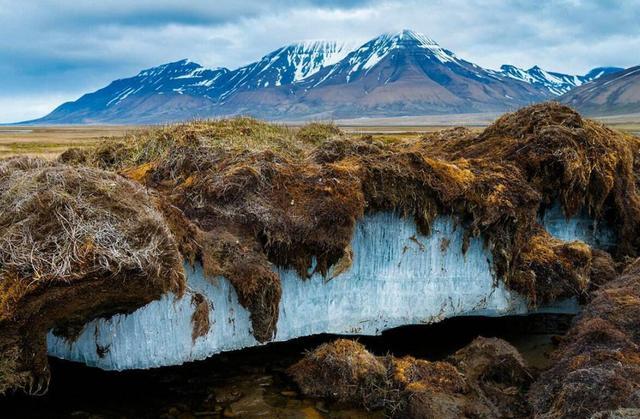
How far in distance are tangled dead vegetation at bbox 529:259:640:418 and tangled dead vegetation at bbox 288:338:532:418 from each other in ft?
2.18

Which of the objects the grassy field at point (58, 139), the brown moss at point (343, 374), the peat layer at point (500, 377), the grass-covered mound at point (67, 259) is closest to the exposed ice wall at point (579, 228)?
the peat layer at point (500, 377)

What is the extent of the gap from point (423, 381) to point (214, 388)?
4.03 metres

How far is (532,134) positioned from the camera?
16.5 m

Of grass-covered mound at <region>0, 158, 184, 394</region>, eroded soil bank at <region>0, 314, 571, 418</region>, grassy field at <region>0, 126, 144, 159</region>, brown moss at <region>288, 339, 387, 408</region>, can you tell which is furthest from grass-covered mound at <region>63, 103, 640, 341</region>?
grassy field at <region>0, 126, 144, 159</region>

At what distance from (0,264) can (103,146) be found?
383 inches

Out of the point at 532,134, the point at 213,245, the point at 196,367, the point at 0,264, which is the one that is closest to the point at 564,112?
the point at 532,134

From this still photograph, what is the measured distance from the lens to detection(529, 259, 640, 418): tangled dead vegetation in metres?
8.82

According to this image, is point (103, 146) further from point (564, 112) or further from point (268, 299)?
point (564, 112)

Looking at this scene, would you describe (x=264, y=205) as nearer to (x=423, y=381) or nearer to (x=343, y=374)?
(x=343, y=374)

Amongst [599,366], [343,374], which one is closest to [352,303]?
[343,374]

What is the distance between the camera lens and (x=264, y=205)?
1204cm

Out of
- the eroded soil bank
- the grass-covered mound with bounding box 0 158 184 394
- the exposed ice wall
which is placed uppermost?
the grass-covered mound with bounding box 0 158 184 394

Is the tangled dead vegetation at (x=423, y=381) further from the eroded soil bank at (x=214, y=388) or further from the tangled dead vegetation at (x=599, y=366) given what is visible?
the tangled dead vegetation at (x=599, y=366)

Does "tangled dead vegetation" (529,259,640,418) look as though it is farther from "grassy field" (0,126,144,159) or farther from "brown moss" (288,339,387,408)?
"grassy field" (0,126,144,159)
